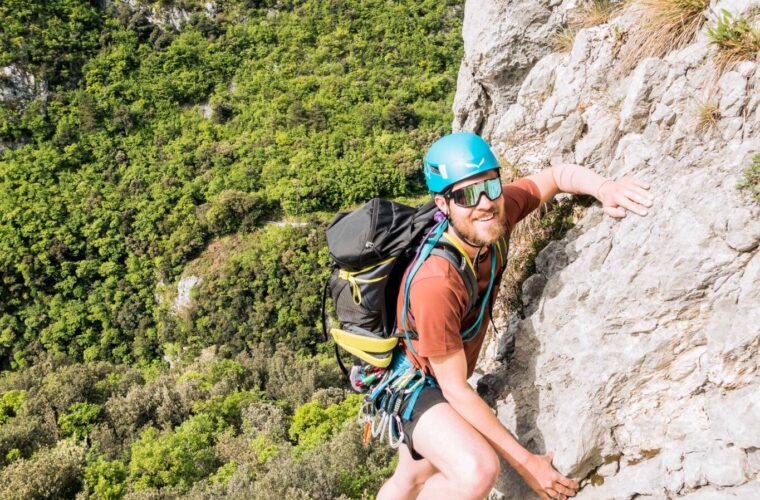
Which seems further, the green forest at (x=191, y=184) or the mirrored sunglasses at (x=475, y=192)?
the green forest at (x=191, y=184)

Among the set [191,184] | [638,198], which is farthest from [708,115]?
[191,184]

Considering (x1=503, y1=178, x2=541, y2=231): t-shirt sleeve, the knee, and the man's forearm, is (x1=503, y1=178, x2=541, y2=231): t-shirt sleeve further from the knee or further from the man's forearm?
the knee

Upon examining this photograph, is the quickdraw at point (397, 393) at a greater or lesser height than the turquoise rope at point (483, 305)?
lesser

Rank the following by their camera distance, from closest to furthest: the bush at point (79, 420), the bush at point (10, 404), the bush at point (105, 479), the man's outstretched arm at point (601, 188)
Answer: the man's outstretched arm at point (601, 188) → the bush at point (105, 479) → the bush at point (79, 420) → the bush at point (10, 404)

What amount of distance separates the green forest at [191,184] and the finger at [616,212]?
60.2 ft

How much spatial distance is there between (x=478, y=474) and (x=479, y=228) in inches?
60.3

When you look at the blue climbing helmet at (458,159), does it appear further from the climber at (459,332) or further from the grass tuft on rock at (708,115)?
the grass tuft on rock at (708,115)

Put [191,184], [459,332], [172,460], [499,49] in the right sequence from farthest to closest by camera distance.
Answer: [191,184], [172,460], [499,49], [459,332]

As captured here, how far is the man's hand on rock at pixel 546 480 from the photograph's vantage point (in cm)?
328

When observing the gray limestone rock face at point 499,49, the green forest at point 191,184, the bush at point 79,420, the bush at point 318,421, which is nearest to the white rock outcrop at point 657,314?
the gray limestone rock face at point 499,49

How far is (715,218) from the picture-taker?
2846mm

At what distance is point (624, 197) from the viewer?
11.4 ft

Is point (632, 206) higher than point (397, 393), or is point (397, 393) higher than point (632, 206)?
point (632, 206)

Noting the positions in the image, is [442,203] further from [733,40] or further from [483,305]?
[733,40]
